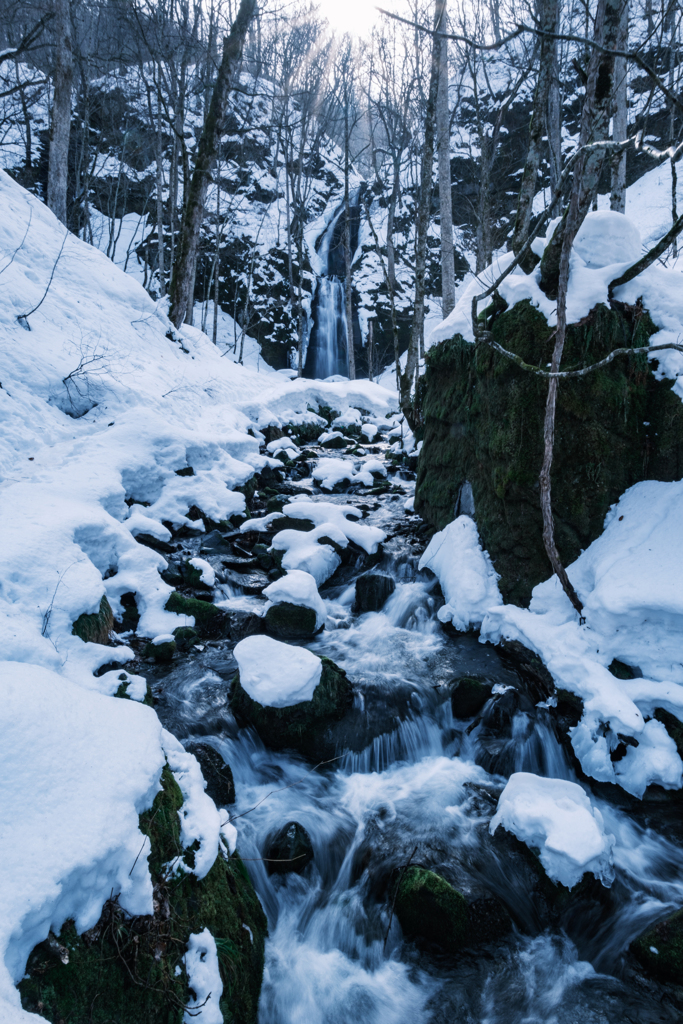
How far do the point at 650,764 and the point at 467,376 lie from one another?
4.43m

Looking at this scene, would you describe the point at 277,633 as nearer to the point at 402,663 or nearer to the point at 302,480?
the point at 402,663

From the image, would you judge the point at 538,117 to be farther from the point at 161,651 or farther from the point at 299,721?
the point at 161,651

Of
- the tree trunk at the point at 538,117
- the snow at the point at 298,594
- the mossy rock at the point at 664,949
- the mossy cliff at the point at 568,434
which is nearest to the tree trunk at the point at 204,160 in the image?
the tree trunk at the point at 538,117

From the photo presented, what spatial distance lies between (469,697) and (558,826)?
1322 mm

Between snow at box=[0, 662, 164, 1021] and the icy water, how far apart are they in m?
1.45

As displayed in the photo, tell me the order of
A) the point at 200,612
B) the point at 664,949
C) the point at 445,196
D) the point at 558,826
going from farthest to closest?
1. the point at 445,196
2. the point at 200,612
3. the point at 558,826
4. the point at 664,949

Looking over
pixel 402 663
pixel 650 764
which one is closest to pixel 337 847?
pixel 402 663

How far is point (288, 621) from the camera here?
5.45 meters

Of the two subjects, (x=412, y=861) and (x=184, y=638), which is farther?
(x=184, y=638)

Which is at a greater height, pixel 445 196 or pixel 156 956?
pixel 445 196

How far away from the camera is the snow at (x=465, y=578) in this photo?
531cm

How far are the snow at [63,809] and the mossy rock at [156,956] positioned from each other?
0.20 feet

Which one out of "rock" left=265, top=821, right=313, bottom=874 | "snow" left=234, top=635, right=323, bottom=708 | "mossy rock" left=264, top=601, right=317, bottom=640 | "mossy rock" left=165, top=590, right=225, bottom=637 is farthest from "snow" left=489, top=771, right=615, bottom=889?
"mossy rock" left=165, top=590, right=225, bottom=637

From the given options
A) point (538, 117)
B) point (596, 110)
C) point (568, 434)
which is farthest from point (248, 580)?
point (538, 117)
